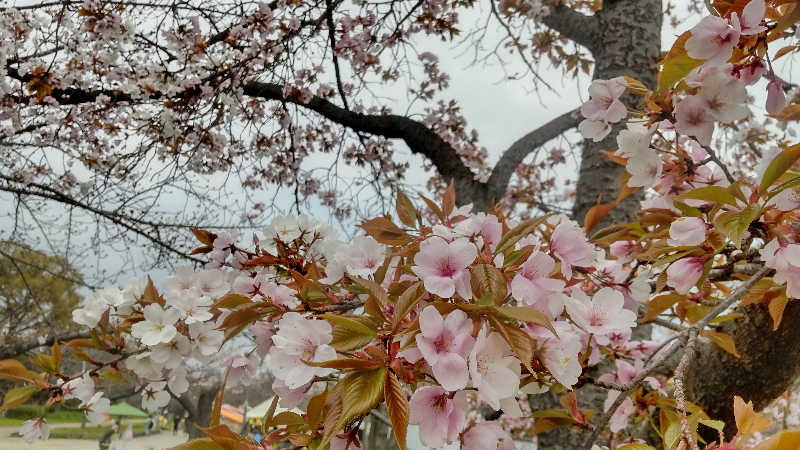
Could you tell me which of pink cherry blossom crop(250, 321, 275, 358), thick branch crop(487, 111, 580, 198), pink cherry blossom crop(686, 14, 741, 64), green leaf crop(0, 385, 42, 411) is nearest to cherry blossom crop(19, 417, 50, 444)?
green leaf crop(0, 385, 42, 411)

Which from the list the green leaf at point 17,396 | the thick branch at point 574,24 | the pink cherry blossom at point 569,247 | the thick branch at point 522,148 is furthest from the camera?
the thick branch at point 522,148

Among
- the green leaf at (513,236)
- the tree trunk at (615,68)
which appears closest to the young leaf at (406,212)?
the green leaf at (513,236)

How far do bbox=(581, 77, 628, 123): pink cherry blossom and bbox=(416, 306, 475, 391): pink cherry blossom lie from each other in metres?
0.47

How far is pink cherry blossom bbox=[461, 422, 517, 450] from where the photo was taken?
0.55 metres

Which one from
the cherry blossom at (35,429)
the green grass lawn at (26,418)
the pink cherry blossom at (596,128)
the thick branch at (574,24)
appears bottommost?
the cherry blossom at (35,429)

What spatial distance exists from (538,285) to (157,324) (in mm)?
644

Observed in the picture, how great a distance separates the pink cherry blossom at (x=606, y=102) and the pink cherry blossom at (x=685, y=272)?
24 cm

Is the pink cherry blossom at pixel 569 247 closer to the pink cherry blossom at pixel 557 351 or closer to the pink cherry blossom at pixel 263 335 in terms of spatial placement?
the pink cherry blossom at pixel 557 351

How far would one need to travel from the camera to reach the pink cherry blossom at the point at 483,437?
21.7 inches

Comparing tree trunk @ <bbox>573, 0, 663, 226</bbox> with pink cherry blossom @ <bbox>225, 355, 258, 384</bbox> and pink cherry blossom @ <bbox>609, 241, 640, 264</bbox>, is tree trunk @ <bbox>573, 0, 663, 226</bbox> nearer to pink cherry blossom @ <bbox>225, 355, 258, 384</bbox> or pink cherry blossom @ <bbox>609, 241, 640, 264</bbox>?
pink cherry blossom @ <bbox>609, 241, 640, 264</bbox>

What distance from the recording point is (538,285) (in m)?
0.54

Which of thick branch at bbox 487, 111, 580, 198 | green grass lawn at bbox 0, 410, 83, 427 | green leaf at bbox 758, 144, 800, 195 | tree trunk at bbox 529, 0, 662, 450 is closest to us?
green leaf at bbox 758, 144, 800, 195

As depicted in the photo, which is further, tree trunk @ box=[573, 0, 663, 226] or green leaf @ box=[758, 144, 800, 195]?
tree trunk @ box=[573, 0, 663, 226]

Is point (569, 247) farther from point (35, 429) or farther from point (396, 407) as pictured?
point (35, 429)
